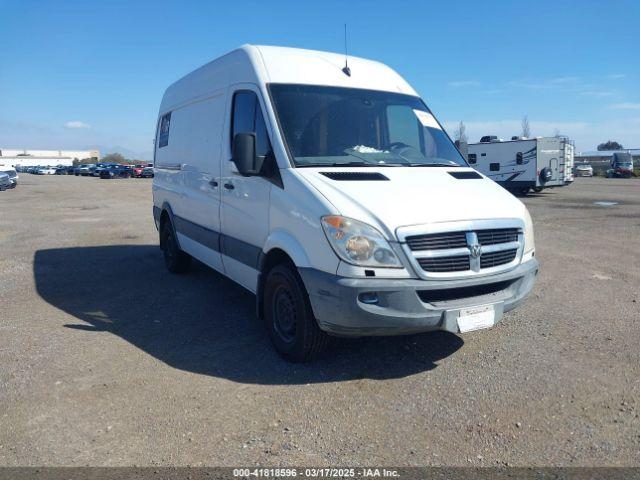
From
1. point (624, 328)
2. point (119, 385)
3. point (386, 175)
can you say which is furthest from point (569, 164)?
point (119, 385)

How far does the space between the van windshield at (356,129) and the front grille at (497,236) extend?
3.60ft

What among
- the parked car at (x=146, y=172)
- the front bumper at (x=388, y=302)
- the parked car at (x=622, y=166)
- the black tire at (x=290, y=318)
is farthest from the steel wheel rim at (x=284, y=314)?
the parked car at (x=146, y=172)

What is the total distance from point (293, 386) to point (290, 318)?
604mm

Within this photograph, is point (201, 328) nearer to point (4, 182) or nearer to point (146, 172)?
point (4, 182)

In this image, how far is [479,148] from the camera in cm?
2667

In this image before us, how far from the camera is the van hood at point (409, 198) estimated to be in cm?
398

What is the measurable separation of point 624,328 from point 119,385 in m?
4.93

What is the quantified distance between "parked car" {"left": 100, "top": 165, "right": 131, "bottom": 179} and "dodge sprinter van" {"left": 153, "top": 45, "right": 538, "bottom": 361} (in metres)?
53.5

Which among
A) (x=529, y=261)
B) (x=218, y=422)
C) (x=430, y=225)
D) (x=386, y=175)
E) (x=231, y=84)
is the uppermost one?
(x=231, y=84)

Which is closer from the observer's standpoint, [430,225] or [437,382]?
[430,225]

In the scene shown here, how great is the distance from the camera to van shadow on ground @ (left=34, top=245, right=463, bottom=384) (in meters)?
4.57

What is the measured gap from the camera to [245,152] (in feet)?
15.1

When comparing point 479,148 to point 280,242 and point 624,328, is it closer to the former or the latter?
point 624,328

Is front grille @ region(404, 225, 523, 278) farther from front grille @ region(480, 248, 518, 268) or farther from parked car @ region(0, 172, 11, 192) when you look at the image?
parked car @ region(0, 172, 11, 192)
